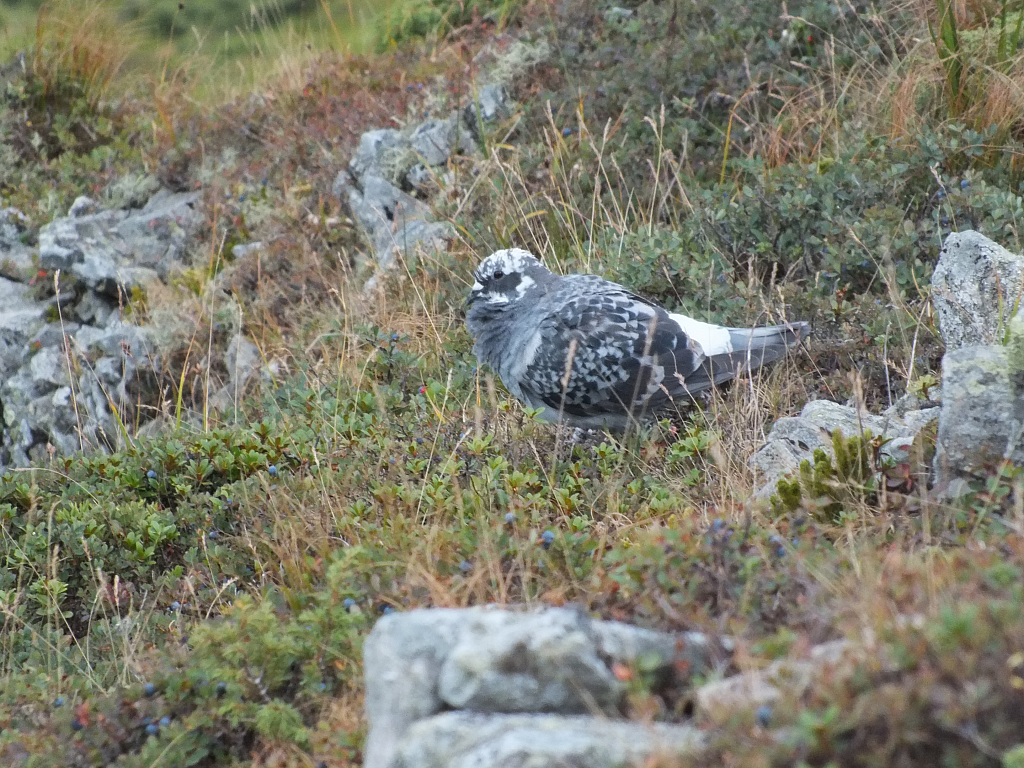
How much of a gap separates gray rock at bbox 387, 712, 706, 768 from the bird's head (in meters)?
4.27

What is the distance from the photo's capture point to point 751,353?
620 cm

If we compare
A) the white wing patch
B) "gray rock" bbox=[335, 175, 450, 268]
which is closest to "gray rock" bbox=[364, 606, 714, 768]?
the white wing patch

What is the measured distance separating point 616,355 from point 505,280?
1066mm

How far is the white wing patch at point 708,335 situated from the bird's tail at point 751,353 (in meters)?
0.04

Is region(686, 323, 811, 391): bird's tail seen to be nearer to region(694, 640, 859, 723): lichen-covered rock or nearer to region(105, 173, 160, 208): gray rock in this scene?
region(694, 640, 859, 723): lichen-covered rock

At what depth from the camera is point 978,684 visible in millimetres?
2436

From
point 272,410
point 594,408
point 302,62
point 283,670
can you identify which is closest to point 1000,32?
point 594,408

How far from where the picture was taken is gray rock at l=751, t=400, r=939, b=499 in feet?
16.3

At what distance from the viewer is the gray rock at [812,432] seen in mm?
4977

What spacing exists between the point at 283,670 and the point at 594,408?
9.99ft

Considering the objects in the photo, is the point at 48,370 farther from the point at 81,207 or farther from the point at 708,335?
the point at 708,335

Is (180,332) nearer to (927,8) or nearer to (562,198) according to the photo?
(562,198)

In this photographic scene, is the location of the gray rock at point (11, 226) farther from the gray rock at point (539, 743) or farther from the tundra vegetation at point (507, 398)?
the gray rock at point (539, 743)

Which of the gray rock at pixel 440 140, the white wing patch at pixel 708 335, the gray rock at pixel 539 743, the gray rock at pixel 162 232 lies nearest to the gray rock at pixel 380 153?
the gray rock at pixel 440 140
